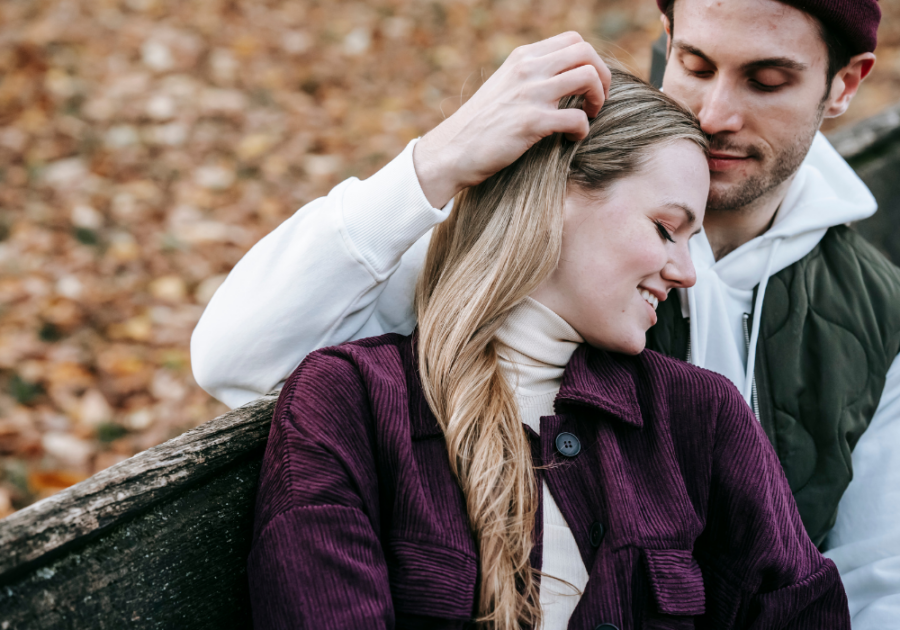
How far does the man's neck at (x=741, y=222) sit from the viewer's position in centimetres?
228

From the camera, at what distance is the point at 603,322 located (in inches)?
64.1

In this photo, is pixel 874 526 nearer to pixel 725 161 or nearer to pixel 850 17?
pixel 725 161

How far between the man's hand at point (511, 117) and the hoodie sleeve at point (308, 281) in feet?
0.19

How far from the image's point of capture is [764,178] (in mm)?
2166

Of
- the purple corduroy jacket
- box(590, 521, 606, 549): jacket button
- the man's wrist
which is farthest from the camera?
the man's wrist

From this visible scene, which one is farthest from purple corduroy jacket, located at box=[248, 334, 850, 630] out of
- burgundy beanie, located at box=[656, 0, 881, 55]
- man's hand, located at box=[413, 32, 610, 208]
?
burgundy beanie, located at box=[656, 0, 881, 55]

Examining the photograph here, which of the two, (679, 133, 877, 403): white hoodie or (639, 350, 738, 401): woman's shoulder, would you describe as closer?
(639, 350, 738, 401): woman's shoulder

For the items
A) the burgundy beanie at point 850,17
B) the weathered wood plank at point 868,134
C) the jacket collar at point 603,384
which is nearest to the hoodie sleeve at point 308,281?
the jacket collar at point 603,384

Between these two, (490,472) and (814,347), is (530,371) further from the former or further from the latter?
(814,347)

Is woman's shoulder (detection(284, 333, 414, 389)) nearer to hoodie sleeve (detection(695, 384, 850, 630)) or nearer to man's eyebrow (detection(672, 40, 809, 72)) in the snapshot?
hoodie sleeve (detection(695, 384, 850, 630))

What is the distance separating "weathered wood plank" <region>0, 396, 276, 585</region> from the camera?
110cm

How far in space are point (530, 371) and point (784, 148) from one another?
1114 mm

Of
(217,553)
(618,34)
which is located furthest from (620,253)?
(618,34)

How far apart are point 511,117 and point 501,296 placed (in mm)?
375
